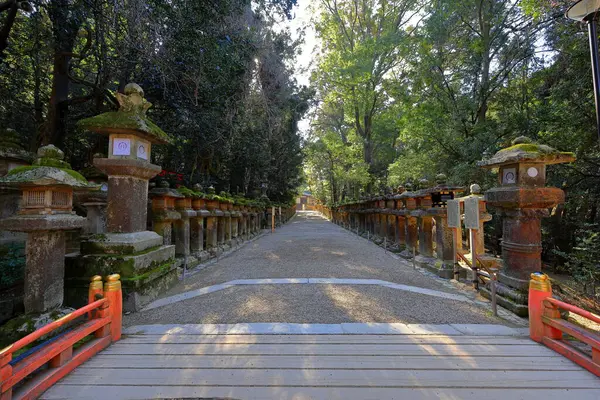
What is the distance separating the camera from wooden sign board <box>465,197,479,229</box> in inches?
193

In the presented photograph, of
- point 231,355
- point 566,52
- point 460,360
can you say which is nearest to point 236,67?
point 231,355

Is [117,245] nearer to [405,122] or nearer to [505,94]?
[405,122]

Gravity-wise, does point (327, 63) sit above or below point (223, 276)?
above

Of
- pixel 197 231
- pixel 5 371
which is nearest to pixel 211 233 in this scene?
pixel 197 231

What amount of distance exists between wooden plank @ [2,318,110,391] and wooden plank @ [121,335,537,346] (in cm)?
49

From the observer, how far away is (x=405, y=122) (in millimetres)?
14109

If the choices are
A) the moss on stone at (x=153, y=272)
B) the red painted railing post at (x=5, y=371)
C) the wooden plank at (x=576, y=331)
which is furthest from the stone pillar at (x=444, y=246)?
the red painted railing post at (x=5, y=371)

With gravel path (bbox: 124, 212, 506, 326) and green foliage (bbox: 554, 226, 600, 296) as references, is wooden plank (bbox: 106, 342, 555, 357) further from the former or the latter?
green foliage (bbox: 554, 226, 600, 296)

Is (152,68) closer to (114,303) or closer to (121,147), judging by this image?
(121,147)

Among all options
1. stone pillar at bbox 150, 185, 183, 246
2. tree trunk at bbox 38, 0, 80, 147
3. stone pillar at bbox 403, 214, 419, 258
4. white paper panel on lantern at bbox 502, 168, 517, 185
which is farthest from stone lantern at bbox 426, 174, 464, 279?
tree trunk at bbox 38, 0, 80, 147

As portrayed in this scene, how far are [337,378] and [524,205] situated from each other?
3.69 metres

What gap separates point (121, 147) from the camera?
4371mm

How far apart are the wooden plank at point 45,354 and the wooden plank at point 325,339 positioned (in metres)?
0.49

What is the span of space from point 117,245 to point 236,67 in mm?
5377
